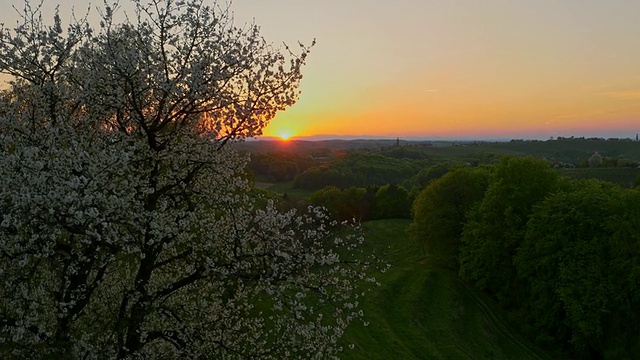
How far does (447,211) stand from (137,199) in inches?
1765

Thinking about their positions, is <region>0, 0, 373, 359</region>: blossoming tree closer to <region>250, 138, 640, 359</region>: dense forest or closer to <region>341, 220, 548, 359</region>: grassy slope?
<region>341, 220, 548, 359</region>: grassy slope

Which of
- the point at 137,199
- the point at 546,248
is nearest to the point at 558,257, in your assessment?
the point at 546,248

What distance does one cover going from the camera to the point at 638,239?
120 ft

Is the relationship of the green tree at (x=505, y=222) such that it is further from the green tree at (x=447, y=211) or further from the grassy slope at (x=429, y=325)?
the green tree at (x=447, y=211)

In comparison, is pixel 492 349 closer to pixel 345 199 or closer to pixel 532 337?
pixel 532 337

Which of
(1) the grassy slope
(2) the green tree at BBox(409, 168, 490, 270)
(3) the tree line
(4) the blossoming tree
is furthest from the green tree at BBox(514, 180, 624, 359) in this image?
(4) the blossoming tree

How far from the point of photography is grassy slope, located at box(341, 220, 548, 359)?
→ 105 feet

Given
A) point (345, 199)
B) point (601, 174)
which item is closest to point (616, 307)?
point (345, 199)

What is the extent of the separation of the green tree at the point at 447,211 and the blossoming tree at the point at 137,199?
133 feet

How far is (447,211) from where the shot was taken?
173 feet

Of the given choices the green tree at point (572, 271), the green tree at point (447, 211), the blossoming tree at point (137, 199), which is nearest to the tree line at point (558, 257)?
the green tree at point (572, 271)

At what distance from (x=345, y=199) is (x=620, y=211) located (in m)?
48.7

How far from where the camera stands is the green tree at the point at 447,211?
51969 millimetres

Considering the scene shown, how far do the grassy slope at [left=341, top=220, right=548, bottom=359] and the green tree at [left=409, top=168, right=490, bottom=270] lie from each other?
255cm
